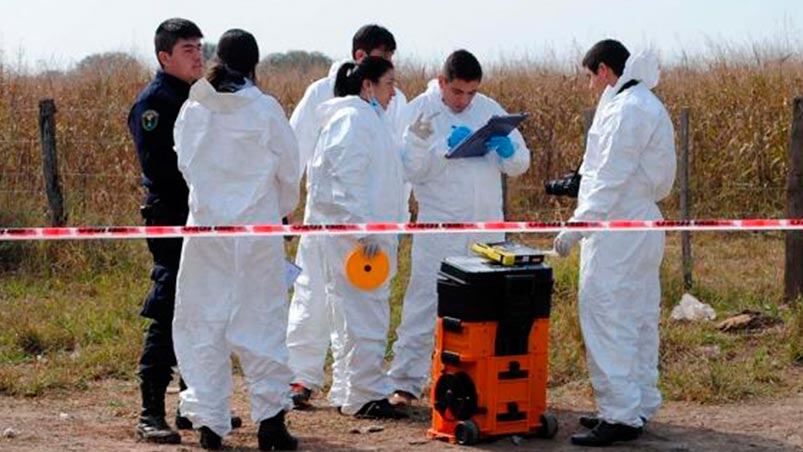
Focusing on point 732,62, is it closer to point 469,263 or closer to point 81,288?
point 81,288

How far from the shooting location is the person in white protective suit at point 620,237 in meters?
7.44

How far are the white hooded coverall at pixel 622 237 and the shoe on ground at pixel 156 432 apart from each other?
80.0 inches

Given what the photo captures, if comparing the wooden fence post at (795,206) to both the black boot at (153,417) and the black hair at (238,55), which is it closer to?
the black hair at (238,55)

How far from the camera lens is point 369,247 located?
7.89m

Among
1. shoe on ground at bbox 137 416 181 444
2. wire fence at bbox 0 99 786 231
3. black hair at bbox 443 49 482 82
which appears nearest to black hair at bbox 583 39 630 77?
black hair at bbox 443 49 482 82

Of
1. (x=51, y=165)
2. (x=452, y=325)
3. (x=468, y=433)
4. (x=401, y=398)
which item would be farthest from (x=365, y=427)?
(x=51, y=165)

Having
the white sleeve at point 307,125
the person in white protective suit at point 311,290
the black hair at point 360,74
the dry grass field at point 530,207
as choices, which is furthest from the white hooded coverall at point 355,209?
the dry grass field at point 530,207

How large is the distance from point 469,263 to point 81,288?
519cm

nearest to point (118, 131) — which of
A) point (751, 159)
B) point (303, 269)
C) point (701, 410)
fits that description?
point (751, 159)

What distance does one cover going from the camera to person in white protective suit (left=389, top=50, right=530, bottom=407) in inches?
334

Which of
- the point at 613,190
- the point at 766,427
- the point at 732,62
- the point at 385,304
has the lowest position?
the point at 766,427

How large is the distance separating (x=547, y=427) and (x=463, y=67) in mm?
1986

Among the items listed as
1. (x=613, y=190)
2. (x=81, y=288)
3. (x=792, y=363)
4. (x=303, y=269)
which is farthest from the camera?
(x=81, y=288)

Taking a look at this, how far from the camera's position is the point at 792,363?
31.1 feet
